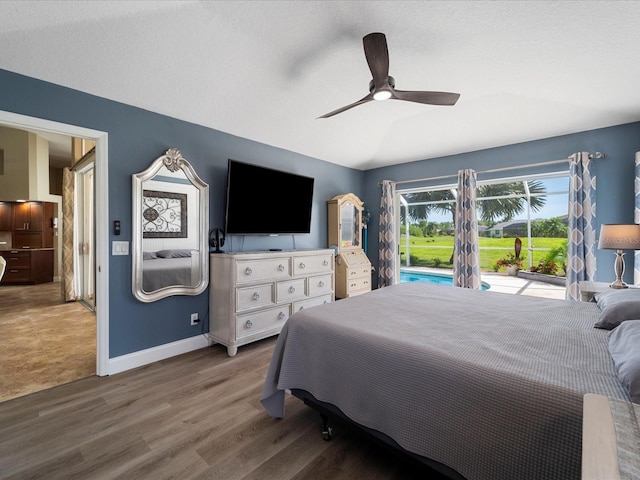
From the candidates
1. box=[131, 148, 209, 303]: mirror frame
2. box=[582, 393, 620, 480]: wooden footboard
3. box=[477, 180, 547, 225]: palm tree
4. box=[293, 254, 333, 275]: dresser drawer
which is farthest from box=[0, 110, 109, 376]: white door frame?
box=[477, 180, 547, 225]: palm tree

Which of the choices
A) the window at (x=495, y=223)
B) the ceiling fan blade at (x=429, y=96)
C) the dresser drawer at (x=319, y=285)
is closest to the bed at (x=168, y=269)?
the dresser drawer at (x=319, y=285)

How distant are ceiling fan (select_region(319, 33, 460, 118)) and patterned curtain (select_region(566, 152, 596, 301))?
7.23ft

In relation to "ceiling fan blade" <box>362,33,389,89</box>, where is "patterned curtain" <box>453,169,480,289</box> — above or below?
below

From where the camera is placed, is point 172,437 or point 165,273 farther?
point 165,273

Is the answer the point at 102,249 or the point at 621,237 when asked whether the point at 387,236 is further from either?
the point at 102,249

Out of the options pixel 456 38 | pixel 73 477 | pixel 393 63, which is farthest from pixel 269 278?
pixel 456 38

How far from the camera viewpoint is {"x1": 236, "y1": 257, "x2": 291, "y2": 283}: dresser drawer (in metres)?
2.94

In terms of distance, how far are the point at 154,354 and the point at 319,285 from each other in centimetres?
192

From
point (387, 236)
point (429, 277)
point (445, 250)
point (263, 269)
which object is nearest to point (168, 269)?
point (263, 269)

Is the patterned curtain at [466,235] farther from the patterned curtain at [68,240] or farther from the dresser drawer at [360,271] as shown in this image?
the patterned curtain at [68,240]

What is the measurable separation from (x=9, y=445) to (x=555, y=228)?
7268mm

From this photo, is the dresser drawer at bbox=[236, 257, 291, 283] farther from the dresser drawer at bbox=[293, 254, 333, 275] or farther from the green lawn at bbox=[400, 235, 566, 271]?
the green lawn at bbox=[400, 235, 566, 271]

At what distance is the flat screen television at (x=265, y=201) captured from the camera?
3209 mm

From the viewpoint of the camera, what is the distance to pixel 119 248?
8.50 feet
